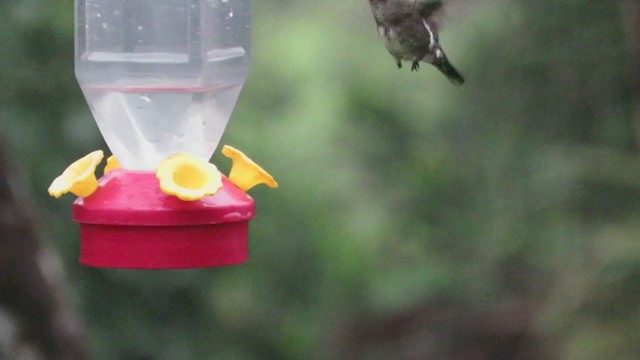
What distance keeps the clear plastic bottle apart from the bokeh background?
151 cm

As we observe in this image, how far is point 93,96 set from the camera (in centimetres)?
248

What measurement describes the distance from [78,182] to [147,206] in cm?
14

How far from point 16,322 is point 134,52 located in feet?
5.67

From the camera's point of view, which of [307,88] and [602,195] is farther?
[307,88]

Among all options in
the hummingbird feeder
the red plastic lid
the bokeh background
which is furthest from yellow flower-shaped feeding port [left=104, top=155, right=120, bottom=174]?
the bokeh background

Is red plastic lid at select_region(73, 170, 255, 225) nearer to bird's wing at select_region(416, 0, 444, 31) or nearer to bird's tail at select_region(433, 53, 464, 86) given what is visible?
bird's tail at select_region(433, 53, 464, 86)

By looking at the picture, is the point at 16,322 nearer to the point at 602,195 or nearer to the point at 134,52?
the point at 134,52

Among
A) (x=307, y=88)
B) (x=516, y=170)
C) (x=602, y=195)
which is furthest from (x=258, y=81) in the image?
(x=602, y=195)

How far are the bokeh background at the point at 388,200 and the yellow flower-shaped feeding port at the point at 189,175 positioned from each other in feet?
6.23

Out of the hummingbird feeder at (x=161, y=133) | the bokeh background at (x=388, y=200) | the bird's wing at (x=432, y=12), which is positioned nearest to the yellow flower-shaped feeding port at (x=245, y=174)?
the hummingbird feeder at (x=161, y=133)

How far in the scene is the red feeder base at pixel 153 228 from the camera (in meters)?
2.08

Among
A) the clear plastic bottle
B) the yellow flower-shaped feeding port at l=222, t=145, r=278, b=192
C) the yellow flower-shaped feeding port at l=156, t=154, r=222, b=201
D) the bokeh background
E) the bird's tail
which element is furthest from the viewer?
the bokeh background

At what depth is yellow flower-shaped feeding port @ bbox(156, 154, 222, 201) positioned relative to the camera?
201 cm

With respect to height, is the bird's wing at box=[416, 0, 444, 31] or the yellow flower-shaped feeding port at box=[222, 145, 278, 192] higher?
the bird's wing at box=[416, 0, 444, 31]
